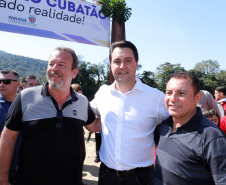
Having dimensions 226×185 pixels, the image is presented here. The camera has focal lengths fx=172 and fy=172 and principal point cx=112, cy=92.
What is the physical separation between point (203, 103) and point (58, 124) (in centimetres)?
362

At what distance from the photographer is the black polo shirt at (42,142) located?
5.18 feet

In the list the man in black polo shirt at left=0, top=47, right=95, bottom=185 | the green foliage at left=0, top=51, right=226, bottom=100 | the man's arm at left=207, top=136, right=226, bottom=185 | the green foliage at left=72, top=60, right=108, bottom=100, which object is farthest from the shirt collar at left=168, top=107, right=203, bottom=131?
the green foliage at left=72, top=60, right=108, bottom=100

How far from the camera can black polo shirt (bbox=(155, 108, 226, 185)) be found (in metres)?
1.20

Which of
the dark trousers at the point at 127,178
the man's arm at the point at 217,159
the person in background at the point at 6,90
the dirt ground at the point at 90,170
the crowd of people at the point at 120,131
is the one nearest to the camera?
the man's arm at the point at 217,159

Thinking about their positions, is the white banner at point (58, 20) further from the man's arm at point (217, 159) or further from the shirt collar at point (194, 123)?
the man's arm at point (217, 159)

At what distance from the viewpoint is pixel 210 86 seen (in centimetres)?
4250

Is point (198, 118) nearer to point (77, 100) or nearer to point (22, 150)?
point (77, 100)

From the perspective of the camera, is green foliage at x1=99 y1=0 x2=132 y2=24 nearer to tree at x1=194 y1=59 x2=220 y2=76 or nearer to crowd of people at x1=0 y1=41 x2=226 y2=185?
crowd of people at x1=0 y1=41 x2=226 y2=185

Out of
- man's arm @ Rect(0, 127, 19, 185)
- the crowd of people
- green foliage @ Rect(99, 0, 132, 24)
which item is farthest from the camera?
green foliage @ Rect(99, 0, 132, 24)

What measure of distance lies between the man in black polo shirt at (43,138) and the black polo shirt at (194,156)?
33.7 inches

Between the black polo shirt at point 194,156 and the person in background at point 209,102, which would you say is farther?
the person in background at point 209,102

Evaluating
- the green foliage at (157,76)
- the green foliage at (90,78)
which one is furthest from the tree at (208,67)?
the green foliage at (90,78)

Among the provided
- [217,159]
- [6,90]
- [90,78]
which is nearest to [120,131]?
[217,159]

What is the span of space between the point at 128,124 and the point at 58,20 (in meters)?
4.47
